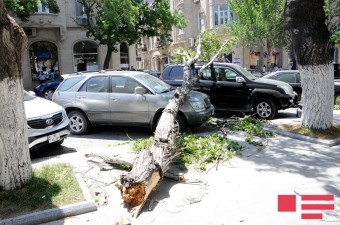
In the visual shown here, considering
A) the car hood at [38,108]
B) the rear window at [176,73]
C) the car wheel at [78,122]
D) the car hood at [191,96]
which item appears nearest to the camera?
the car hood at [38,108]

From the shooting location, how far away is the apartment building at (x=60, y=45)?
23500mm

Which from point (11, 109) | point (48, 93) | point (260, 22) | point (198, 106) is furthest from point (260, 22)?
point (11, 109)

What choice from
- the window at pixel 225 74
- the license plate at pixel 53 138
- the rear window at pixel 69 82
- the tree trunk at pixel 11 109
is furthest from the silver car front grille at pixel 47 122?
the window at pixel 225 74

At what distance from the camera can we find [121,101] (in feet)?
A: 28.1

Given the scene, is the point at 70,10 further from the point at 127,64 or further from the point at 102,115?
the point at 102,115

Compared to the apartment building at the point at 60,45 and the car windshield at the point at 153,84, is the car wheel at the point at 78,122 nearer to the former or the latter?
the car windshield at the point at 153,84

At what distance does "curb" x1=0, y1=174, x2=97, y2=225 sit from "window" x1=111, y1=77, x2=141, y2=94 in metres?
4.19

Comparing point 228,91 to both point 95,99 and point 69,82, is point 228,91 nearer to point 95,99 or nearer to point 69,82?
point 95,99

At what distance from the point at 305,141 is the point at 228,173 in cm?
272

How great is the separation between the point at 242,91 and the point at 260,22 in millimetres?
13209

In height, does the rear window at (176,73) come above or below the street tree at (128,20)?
below

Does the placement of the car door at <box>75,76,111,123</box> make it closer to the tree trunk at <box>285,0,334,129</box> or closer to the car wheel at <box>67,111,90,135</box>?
the car wheel at <box>67,111,90,135</box>

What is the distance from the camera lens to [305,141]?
24.8 feet

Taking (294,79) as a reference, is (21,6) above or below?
above
